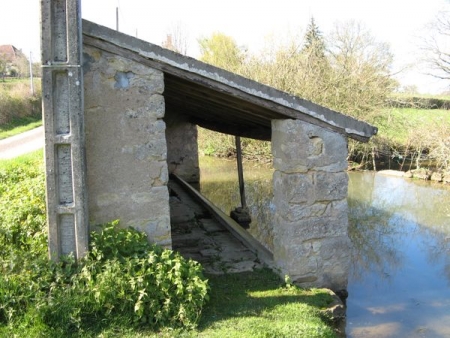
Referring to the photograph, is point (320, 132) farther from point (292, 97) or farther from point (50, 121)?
point (50, 121)

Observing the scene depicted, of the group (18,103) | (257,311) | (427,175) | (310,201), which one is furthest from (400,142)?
(18,103)

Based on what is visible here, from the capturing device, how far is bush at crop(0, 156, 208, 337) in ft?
12.8

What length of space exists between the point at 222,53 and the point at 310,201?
15.1m

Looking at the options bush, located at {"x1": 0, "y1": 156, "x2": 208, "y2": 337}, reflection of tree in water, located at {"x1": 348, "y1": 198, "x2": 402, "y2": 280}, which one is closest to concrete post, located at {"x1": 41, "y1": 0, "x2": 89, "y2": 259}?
bush, located at {"x1": 0, "y1": 156, "x2": 208, "y2": 337}

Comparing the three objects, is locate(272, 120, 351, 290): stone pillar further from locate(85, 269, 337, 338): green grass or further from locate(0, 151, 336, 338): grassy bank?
locate(0, 151, 336, 338): grassy bank

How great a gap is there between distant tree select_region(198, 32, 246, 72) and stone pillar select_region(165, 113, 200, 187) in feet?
15.1

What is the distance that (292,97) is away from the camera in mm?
4992

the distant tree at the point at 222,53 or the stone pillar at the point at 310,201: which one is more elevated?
the distant tree at the point at 222,53

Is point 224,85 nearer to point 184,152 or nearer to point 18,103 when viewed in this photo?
point 184,152

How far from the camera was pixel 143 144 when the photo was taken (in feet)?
15.6

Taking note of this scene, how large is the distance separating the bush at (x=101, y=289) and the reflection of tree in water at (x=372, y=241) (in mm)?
3819

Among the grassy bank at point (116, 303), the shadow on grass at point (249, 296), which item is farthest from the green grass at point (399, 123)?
the grassy bank at point (116, 303)

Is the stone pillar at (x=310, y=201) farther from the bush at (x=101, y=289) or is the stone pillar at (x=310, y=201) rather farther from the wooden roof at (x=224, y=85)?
the bush at (x=101, y=289)

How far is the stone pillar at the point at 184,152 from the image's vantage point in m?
13.1
